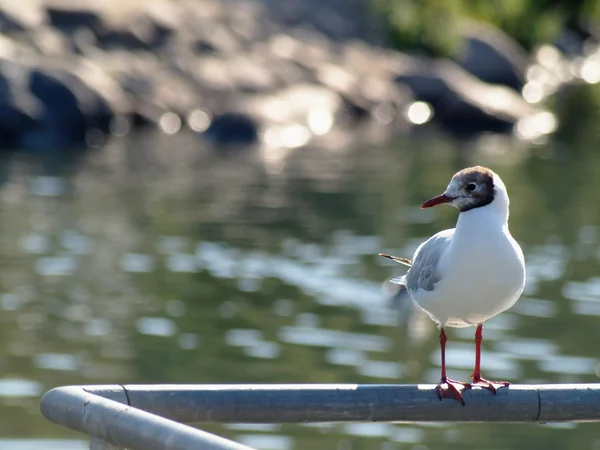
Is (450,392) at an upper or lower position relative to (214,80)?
lower

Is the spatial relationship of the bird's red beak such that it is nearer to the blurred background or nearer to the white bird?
the white bird

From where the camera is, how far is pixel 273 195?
2470cm

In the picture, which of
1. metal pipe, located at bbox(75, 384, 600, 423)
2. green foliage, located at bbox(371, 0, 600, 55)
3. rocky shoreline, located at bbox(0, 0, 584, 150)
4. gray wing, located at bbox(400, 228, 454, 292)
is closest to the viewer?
metal pipe, located at bbox(75, 384, 600, 423)

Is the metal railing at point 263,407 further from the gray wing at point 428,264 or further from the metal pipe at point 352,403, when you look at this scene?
the gray wing at point 428,264

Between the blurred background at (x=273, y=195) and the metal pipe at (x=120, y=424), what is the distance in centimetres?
842

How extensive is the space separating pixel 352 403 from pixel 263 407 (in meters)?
0.25

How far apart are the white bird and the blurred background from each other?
6822mm

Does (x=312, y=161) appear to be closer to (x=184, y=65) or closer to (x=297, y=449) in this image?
(x=184, y=65)

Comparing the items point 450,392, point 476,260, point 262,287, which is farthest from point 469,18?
point 450,392

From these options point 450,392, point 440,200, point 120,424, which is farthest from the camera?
point 440,200

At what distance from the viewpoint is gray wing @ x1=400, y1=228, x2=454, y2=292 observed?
5402 millimetres

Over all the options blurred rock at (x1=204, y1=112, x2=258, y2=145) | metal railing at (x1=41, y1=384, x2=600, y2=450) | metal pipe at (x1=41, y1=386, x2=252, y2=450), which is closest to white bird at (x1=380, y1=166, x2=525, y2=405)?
metal railing at (x1=41, y1=384, x2=600, y2=450)

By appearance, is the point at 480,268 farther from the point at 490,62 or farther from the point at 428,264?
the point at 490,62

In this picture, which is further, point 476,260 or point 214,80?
point 214,80
